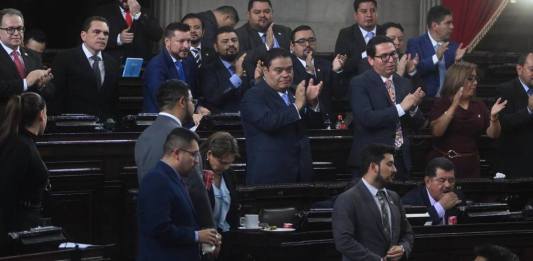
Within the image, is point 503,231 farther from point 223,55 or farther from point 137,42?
point 137,42

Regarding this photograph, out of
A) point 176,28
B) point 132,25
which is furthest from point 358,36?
point 176,28

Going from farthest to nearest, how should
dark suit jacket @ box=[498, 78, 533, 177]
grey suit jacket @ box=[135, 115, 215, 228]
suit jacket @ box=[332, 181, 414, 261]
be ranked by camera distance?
dark suit jacket @ box=[498, 78, 533, 177], suit jacket @ box=[332, 181, 414, 261], grey suit jacket @ box=[135, 115, 215, 228]

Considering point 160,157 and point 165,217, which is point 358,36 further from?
point 165,217

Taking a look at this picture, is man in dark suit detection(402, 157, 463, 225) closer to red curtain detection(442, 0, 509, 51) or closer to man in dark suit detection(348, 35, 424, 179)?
man in dark suit detection(348, 35, 424, 179)

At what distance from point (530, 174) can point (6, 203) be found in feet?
15.1

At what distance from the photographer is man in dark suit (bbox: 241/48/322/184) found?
9211 millimetres

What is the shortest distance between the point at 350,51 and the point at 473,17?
2.55 metres

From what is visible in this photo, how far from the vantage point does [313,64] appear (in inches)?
438

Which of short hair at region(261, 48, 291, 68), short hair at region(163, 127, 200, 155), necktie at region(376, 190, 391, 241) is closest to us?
short hair at region(163, 127, 200, 155)

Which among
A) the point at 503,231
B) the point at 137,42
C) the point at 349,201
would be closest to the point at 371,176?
the point at 349,201

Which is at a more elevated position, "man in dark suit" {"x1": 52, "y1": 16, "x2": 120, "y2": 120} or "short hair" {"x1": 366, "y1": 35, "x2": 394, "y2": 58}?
"short hair" {"x1": 366, "y1": 35, "x2": 394, "y2": 58}

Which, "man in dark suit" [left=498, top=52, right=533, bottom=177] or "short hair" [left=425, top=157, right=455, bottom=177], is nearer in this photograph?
"short hair" [left=425, top=157, right=455, bottom=177]

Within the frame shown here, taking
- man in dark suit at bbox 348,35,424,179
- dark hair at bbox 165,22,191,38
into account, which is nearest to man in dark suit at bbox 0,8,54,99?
dark hair at bbox 165,22,191,38

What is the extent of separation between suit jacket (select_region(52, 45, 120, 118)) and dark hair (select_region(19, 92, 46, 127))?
229 centimetres
